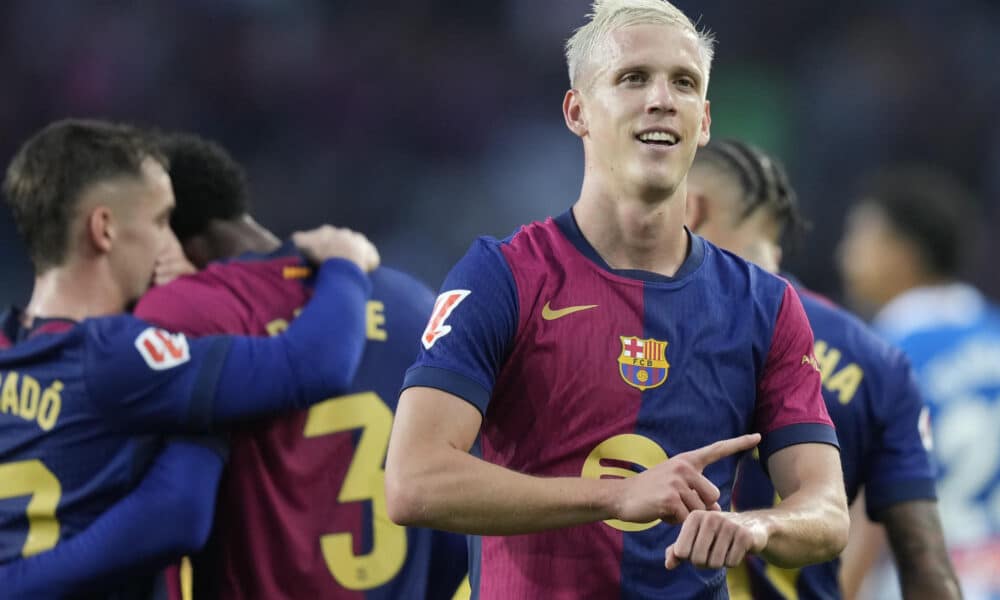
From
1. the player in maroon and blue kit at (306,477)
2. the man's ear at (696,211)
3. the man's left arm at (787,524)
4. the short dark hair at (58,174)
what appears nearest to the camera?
the man's left arm at (787,524)

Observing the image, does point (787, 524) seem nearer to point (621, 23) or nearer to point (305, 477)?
point (621, 23)

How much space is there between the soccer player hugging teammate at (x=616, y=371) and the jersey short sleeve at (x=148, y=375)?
1068 mm

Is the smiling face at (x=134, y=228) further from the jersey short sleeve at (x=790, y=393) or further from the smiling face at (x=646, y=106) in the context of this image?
the jersey short sleeve at (x=790, y=393)

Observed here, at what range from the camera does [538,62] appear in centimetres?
1116

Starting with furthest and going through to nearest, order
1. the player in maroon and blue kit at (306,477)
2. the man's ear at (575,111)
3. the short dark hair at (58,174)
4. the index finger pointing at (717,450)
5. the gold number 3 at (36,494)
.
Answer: the short dark hair at (58,174), the player in maroon and blue kit at (306,477), the gold number 3 at (36,494), the man's ear at (575,111), the index finger pointing at (717,450)

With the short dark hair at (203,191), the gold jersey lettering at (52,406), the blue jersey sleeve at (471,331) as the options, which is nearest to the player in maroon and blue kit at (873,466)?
the blue jersey sleeve at (471,331)

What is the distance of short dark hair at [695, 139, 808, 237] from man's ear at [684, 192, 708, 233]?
0.13 meters

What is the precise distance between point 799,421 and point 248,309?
5.79 ft

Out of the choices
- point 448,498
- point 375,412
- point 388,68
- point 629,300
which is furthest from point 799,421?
point 388,68

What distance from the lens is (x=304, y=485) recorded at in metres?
3.76

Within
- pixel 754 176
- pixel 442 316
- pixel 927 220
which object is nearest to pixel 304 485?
pixel 442 316

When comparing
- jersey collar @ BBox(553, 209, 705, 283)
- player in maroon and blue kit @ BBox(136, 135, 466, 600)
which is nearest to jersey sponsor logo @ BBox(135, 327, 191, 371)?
player in maroon and blue kit @ BBox(136, 135, 466, 600)

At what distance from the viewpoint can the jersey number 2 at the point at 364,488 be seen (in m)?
3.79

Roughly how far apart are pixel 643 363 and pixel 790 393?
327 mm
